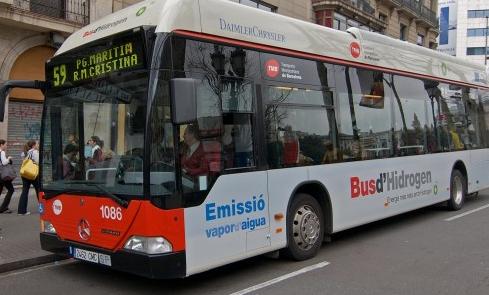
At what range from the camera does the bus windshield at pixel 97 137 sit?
17.0ft

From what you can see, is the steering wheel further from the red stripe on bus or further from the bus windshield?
the red stripe on bus

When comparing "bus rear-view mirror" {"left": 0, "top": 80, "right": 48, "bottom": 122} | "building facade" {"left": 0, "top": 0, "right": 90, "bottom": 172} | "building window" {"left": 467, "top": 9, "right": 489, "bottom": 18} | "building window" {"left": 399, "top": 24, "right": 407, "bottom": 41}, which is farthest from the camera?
"building window" {"left": 467, "top": 9, "right": 489, "bottom": 18}

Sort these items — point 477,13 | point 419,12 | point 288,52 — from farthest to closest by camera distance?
point 477,13 < point 419,12 < point 288,52

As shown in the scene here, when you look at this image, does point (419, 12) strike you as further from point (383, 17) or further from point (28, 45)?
point (28, 45)

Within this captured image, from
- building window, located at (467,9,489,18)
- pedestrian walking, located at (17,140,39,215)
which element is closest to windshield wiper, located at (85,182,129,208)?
pedestrian walking, located at (17,140,39,215)

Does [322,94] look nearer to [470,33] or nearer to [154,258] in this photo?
[154,258]

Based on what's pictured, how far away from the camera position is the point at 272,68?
20.9ft

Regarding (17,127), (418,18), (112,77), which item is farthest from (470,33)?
(112,77)

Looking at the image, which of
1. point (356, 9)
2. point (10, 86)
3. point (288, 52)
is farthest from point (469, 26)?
point (10, 86)

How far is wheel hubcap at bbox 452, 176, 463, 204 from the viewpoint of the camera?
10.8 meters

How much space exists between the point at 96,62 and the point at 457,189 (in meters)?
8.25

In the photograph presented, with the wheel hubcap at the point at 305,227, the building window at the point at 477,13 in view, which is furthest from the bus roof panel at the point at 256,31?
the building window at the point at 477,13

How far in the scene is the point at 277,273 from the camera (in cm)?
632

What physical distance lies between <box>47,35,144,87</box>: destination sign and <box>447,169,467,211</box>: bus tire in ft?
25.3
